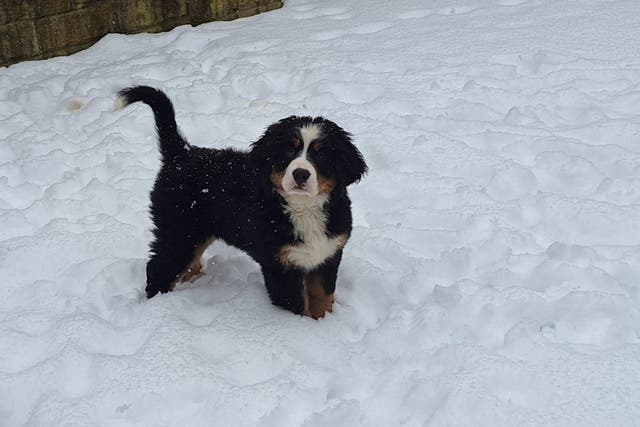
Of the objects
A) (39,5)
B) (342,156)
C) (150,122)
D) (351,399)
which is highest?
(39,5)

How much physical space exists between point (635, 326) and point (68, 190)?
9.95 feet

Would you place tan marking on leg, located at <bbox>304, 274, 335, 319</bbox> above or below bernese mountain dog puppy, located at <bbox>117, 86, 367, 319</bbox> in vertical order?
below

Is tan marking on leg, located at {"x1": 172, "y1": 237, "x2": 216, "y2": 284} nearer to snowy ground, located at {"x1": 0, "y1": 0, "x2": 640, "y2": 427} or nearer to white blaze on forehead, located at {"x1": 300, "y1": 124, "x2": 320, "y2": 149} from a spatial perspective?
snowy ground, located at {"x1": 0, "y1": 0, "x2": 640, "y2": 427}

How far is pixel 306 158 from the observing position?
229cm

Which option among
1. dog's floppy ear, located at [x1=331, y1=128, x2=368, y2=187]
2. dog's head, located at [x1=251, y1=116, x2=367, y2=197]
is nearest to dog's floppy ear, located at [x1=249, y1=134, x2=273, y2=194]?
dog's head, located at [x1=251, y1=116, x2=367, y2=197]

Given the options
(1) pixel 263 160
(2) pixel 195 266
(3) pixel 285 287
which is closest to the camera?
(1) pixel 263 160

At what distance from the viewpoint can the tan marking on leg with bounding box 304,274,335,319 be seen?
261 cm

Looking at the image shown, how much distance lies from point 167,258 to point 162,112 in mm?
638

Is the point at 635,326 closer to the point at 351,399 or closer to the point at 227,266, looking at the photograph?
the point at 351,399

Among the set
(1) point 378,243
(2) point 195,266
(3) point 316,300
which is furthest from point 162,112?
(1) point 378,243

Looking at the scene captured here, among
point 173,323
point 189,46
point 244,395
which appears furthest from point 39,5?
point 244,395

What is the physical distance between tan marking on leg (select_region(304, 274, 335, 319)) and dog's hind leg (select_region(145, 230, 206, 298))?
0.54 meters

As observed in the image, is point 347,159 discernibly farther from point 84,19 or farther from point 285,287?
point 84,19

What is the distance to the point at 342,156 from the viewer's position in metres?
2.38
